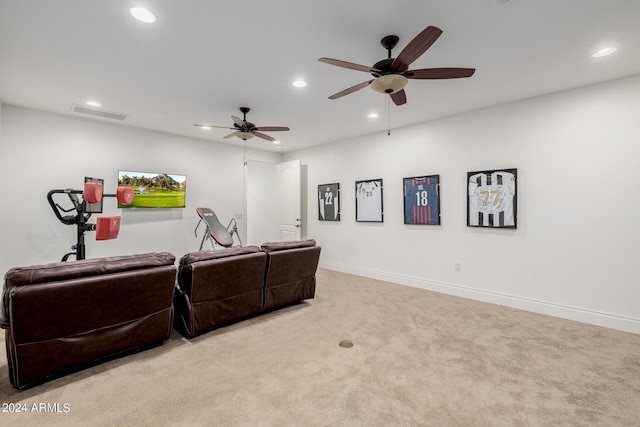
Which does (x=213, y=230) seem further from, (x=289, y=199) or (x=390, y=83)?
(x=390, y=83)

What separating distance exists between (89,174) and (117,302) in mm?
3236

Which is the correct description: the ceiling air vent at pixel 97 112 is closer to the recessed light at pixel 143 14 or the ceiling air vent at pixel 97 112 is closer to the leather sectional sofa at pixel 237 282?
the recessed light at pixel 143 14

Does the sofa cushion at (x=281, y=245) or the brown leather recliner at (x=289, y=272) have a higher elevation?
the sofa cushion at (x=281, y=245)

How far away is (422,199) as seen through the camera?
4512 mm

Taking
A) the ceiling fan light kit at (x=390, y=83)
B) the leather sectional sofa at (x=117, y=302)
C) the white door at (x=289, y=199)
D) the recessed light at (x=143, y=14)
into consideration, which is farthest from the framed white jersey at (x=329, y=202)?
the recessed light at (x=143, y=14)

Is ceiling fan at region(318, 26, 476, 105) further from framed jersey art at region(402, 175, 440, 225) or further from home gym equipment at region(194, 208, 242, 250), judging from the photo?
home gym equipment at region(194, 208, 242, 250)

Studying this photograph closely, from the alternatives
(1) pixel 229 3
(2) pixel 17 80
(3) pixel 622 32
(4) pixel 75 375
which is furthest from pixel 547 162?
(2) pixel 17 80

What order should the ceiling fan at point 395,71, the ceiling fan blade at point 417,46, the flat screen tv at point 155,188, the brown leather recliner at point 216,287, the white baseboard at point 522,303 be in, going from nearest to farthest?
the ceiling fan blade at point 417,46
the ceiling fan at point 395,71
the brown leather recliner at point 216,287
the white baseboard at point 522,303
the flat screen tv at point 155,188

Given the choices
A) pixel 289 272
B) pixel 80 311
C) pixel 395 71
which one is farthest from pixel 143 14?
pixel 289 272

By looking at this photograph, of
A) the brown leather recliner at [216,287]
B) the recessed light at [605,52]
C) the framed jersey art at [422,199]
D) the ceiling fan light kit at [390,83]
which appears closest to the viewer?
the ceiling fan light kit at [390,83]

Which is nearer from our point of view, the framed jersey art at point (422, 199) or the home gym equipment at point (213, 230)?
the framed jersey art at point (422, 199)

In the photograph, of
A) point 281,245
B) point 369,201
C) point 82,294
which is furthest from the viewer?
point 369,201

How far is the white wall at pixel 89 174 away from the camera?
382cm

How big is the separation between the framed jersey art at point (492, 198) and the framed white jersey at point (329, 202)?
2478 mm
